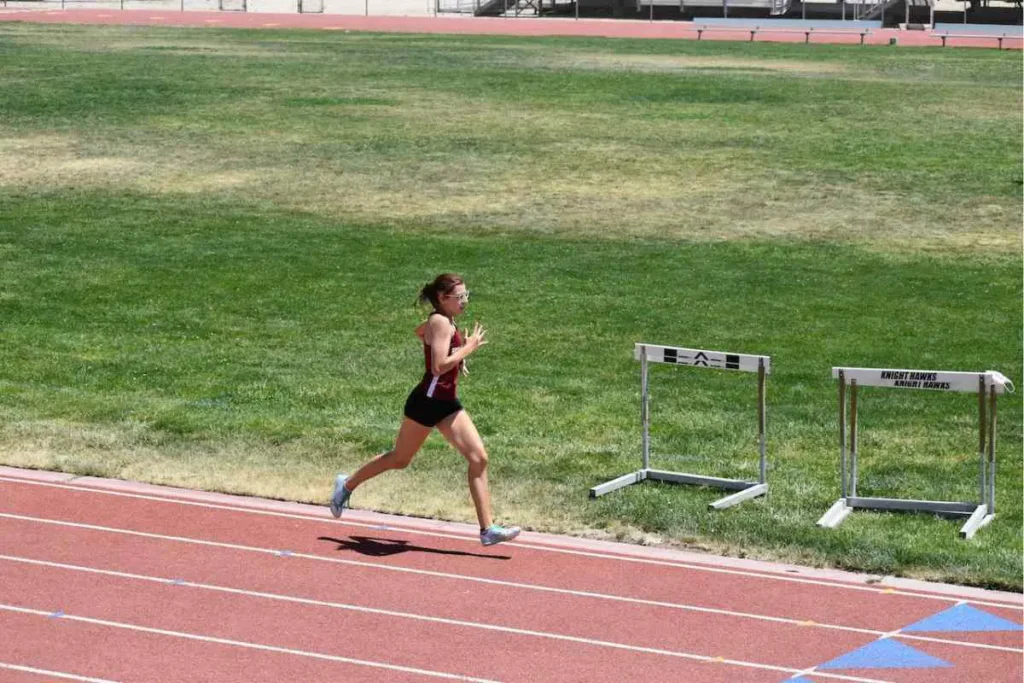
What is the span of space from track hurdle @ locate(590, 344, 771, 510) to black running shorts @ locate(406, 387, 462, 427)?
1.77 metres

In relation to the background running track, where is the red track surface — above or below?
above

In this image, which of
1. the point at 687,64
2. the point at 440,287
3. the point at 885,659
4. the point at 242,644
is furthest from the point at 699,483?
the point at 687,64

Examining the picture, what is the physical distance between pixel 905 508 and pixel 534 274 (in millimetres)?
10657

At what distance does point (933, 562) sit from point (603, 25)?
2157 inches

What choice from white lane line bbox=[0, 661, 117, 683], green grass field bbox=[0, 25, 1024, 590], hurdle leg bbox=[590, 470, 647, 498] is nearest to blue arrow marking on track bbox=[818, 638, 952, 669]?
green grass field bbox=[0, 25, 1024, 590]

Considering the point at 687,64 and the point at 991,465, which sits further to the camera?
the point at 687,64

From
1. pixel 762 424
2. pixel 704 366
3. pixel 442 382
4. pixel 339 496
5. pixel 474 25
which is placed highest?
pixel 474 25

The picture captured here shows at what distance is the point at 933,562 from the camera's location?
1120 cm

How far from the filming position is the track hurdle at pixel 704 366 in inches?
488

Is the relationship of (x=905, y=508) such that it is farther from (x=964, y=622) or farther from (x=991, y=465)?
(x=964, y=622)

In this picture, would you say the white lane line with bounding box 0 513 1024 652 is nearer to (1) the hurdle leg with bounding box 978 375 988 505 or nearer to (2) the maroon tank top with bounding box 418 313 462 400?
(2) the maroon tank top with bounding box 418 313 462 400

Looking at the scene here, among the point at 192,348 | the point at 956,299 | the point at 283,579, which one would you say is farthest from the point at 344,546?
the point at 956,299

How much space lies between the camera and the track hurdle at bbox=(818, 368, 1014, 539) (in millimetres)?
11562

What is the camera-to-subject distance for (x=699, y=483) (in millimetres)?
13086
